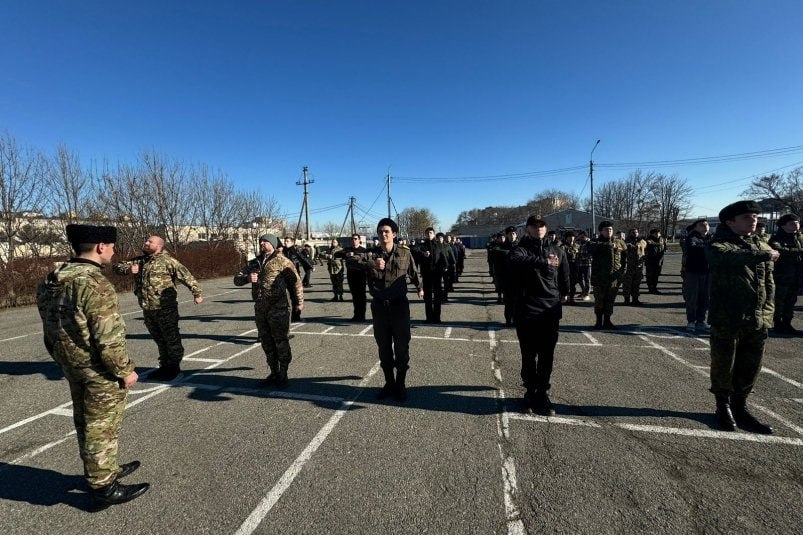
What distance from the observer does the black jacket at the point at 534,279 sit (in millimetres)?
3697

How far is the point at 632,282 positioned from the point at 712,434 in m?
7.63

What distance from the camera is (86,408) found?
251cm

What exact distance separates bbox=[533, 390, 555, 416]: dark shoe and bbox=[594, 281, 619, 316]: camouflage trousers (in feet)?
14.0

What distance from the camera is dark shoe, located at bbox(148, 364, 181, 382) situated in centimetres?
505

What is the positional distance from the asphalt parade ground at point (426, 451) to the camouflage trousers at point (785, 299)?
3.12 ft

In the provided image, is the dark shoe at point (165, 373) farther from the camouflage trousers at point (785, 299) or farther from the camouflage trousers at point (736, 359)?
the camouflage trousers at point (785, 299)

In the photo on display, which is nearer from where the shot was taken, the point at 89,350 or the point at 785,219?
the point at 89,350

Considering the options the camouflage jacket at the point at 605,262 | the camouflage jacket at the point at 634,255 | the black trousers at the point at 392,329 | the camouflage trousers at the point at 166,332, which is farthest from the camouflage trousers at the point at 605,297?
the camouflage trousers at the point at 166,332

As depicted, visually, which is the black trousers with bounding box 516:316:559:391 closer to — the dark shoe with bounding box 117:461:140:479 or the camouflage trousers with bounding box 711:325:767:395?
the camouflage trousers with bounding box 711:325:767:395

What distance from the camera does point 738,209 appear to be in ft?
11.3

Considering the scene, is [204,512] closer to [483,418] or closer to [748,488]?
[483,418]

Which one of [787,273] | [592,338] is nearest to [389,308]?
[592,338]

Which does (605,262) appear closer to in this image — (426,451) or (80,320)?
(426,451)

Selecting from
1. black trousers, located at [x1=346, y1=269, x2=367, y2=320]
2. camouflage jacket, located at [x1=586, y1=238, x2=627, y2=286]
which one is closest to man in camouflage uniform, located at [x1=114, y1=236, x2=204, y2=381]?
black trousers, located at [x1=346, y1=269, x2=367, y2=320]
